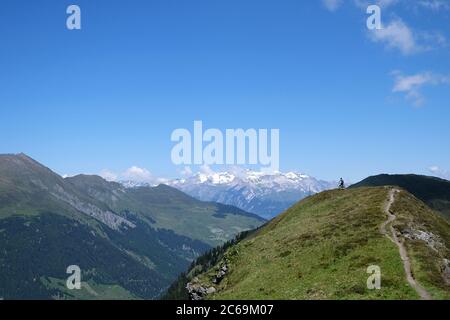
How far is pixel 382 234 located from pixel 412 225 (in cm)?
685

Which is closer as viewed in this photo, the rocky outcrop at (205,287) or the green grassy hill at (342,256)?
the green grassy hill at (342,256)

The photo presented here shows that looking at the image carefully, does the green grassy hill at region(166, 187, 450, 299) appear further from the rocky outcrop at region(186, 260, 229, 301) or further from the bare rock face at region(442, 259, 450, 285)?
the rocky outcrop at region(186, 260, 229, 301)

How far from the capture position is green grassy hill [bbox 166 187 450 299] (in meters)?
45.1

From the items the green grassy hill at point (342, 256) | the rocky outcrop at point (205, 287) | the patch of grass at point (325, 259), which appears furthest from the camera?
the rocky outcrop at point (205, 287)

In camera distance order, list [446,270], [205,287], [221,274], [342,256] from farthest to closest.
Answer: [205,287], [221,274], [342,256], [446,270]

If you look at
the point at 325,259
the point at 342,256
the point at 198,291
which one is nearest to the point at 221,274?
the point at 198,291

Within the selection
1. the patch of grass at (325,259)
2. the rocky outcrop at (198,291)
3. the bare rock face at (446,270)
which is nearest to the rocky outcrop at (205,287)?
the rocky outcrop at (198,291)

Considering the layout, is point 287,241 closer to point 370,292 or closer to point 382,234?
point 382,234

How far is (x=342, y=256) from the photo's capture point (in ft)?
185

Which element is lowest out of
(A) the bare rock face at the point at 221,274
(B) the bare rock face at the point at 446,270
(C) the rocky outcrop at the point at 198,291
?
(C) the rocky outcrop at the point at 198,291

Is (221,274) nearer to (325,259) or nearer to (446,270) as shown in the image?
(325,259)

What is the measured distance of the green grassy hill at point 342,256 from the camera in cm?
4512

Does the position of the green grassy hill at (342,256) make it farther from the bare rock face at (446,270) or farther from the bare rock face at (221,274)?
the bare rock face at (221,274)

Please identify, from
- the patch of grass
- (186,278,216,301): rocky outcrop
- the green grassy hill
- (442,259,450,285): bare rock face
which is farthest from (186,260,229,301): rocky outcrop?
(442,259,450,285): bare rock face
